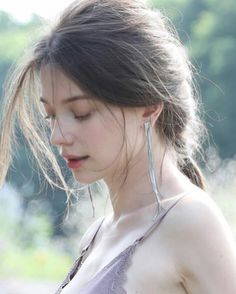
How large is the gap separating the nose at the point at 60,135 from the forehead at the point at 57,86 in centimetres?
5

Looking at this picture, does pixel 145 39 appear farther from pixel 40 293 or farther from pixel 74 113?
pixel 40 293

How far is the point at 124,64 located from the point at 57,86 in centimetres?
12

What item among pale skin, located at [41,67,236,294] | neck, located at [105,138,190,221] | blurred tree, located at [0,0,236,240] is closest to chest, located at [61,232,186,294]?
pale skin, located at [41,67,236,294]

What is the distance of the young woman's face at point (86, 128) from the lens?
151 cm

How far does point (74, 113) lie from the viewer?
60.3 inches

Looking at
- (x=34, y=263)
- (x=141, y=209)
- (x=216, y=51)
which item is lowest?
(x=141, y=209)

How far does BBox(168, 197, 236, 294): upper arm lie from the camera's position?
1.41 metres

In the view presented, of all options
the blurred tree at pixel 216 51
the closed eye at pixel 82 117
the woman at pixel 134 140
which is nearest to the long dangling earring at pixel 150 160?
the woman at pixel 134 140

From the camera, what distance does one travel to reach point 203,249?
1417 mm

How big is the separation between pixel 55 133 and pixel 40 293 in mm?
2690


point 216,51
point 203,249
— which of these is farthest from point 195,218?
point 216,51

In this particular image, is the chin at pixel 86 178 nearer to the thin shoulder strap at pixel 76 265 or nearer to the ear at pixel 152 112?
the ear at pixel 152 112

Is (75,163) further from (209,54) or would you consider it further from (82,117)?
(209,54)

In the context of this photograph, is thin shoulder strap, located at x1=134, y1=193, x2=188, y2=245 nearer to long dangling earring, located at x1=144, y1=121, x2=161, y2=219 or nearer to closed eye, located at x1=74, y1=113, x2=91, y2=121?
long dangling earring, located at x1=144, y1=121, x2=161, y2=219
